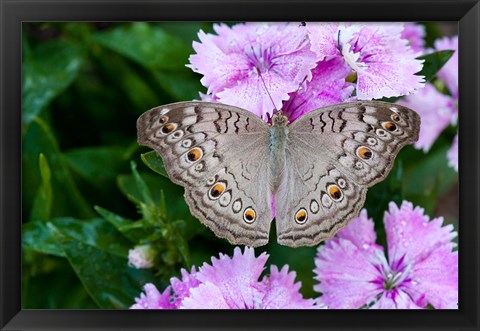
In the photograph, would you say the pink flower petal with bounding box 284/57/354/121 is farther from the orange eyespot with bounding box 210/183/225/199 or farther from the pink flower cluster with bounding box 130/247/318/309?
the pink flower cluster with bounding box 130/247/318/309

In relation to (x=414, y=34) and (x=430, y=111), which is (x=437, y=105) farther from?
(x=414, y=34)

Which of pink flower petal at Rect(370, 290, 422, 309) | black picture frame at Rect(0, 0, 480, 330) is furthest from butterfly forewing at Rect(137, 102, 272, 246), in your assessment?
pink flower petal at Rect(370, 290, 422, 309)

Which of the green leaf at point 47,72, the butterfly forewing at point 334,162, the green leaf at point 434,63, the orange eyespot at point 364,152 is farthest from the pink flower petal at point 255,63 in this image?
the green leaf at point 47,72

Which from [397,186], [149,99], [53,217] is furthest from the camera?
[149,99]

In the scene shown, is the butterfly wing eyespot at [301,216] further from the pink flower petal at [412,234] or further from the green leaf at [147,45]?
the green leaf at [147,45]
